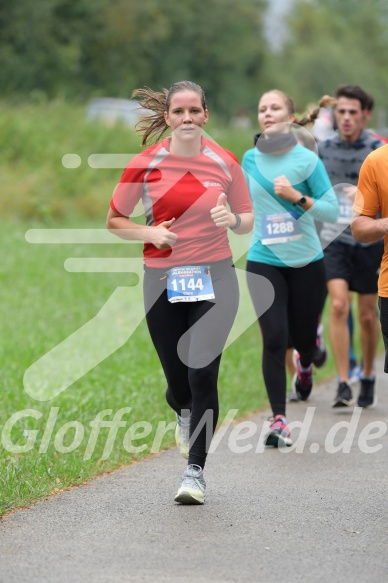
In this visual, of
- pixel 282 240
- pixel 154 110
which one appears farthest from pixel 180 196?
pixel 282 240

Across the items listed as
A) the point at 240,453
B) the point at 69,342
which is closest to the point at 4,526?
the point at 240,453

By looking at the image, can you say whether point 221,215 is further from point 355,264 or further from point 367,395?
point 367,395

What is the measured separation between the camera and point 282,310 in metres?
8.18

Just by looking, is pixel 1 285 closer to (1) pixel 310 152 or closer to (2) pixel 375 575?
(1) pixel 310 152

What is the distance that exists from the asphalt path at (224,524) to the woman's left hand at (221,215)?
142 cm

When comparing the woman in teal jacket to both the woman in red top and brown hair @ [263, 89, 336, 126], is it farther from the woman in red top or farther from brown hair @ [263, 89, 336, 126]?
the woman in red top

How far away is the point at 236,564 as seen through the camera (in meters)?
5.05

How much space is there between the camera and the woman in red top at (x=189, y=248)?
250 inches

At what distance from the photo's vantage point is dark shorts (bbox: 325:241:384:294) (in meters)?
9.93

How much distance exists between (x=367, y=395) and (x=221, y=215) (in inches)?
164

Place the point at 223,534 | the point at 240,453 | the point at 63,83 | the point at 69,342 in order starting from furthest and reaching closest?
the point at 63,83, the point at 69,342, the point at 240,453, the point at 223,534

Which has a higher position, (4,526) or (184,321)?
(184,321)

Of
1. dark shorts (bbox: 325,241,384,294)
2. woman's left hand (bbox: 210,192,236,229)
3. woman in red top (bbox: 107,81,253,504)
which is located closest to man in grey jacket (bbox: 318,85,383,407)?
dark shorts (bbox: 325,241,384,294)

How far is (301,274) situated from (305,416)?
1.69 metres
